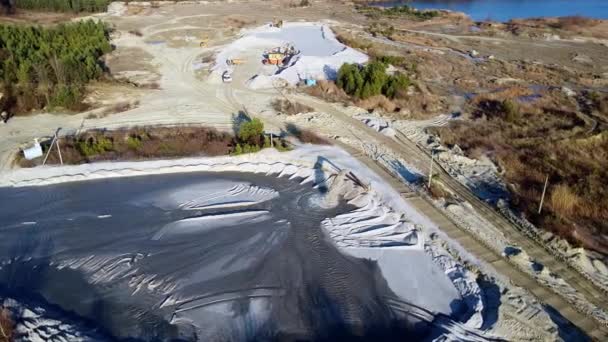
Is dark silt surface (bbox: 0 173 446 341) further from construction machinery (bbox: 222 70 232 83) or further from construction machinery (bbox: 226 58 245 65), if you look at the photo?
construction machinery (bbox: 226 58 245 65)

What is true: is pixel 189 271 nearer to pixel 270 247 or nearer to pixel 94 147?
pixel 270 247

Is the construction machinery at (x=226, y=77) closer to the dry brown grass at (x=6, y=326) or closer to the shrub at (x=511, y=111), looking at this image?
the shrub at (x=511, y=111)

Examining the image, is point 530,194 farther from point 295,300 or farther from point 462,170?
point 295,300

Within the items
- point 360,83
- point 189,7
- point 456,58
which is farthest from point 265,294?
point 189,7

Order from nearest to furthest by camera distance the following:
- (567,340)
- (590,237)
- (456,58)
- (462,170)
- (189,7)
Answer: (567,340), (590,237), (462,170), (456,58), (189,7)

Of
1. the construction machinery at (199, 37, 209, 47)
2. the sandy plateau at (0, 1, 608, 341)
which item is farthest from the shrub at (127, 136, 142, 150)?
the construction machinery at (199, 37, 209, 47)

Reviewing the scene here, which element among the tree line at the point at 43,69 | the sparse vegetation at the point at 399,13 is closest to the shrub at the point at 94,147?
the tree line at the point at 43,69
